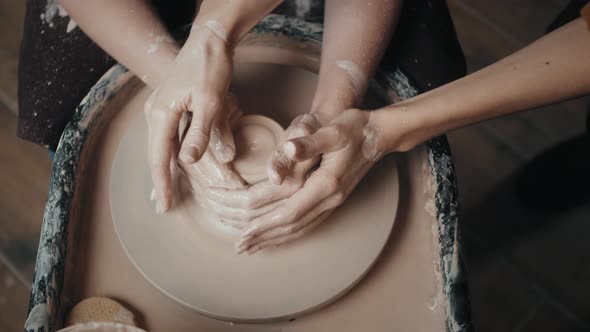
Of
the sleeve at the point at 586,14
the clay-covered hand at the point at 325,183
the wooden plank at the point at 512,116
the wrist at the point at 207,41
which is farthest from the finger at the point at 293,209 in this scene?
the wooden plank at the point at 512,116

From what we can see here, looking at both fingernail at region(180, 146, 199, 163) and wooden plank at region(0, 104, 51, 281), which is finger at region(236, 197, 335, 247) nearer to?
fingernail at region(180, 146, 199, 163)

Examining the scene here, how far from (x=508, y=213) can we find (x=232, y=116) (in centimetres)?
146

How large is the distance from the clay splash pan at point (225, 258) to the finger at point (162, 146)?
11 cm

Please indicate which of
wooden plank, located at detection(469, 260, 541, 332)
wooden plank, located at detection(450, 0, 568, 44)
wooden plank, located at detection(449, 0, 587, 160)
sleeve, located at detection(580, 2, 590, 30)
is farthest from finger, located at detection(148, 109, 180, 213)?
wooden plank, located at detection(450, 0, 568, 44)

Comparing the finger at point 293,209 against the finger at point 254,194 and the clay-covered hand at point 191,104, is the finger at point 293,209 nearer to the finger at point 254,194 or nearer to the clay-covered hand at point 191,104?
the finger at point 254,194

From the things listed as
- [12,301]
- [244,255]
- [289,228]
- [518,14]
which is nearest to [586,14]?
[289,228]

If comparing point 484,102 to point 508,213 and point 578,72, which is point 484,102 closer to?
point 578,72

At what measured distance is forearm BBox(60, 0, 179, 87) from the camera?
1.17 meters

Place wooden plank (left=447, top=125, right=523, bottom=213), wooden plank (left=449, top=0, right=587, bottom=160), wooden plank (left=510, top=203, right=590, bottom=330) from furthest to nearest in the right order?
wooden plank (left=449, top=0, right=587, bottom=160) < wooden plank (left=447, top=125, right=523, bottom=213) < wooden plank (left=510, top=203, right=590, bottom=330)

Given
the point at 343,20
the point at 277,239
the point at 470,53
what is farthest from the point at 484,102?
the point at 470,53

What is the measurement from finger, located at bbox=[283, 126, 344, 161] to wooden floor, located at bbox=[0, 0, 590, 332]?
4.28 ft

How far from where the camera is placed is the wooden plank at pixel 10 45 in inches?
91.0

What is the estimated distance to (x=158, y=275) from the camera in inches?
40.4

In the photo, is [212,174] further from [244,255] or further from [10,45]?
[10,45]
